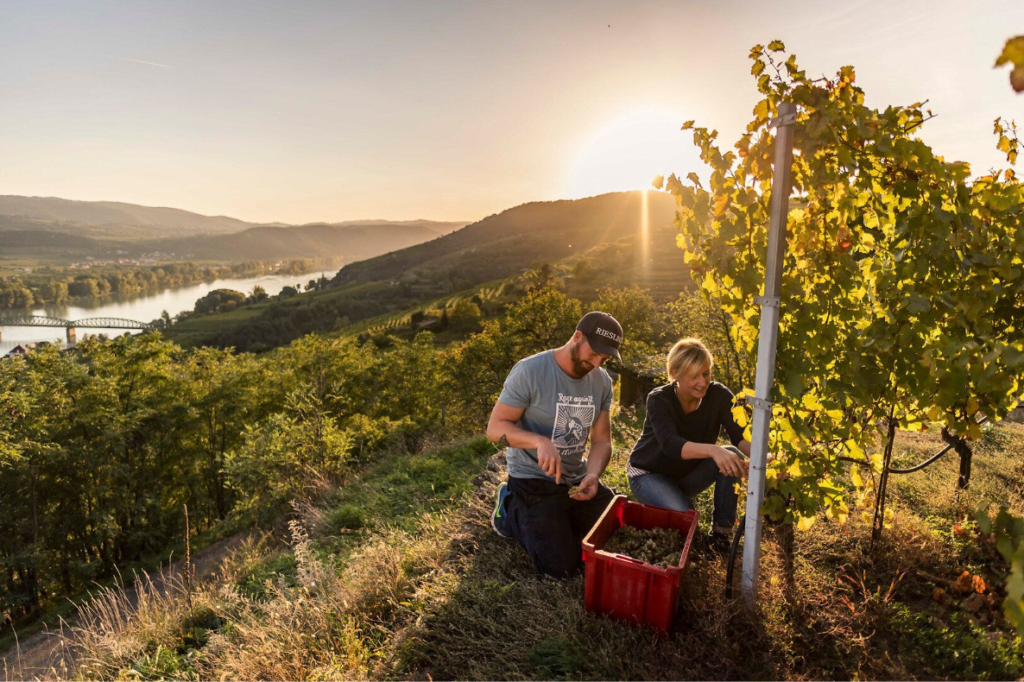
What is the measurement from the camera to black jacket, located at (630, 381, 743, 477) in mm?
4070

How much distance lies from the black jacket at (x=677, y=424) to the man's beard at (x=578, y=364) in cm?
55

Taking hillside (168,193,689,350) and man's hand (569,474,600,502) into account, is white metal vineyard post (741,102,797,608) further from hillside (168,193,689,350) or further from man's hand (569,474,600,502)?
hillside (168,193,689,350)

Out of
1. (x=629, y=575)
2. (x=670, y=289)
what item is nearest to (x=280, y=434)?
(x=629, y=575)

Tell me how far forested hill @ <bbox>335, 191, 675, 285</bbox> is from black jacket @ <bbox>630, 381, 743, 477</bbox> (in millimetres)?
109990

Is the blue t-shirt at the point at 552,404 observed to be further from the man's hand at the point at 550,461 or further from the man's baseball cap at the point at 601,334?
the man's hand at the point at 550,461

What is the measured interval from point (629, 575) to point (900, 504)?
3.27m

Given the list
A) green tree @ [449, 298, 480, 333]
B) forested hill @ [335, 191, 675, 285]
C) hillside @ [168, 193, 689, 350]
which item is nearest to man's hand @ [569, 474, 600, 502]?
hillside @ [168, 193, 689, 350]

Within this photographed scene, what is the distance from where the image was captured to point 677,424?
4168mm

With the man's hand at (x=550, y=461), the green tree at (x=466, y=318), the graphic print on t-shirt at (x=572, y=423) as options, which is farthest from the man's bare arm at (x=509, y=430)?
the green tree at (x=466, y=318)

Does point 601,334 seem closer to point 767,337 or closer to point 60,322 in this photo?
point 767,337

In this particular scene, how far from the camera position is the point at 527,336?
1897 cm

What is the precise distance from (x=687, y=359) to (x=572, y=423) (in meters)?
1.03

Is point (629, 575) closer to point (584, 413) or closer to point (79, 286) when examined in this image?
point (584, 413)

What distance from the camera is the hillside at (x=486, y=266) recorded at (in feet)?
250
